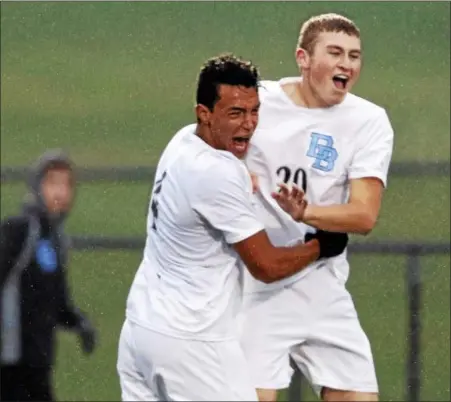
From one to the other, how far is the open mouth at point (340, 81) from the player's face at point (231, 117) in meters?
0.61

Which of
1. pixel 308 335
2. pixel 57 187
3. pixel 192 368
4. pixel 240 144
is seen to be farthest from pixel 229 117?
pixel 57 187

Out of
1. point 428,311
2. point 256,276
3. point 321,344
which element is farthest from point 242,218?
point 428,311

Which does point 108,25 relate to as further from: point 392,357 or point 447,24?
point 392,357

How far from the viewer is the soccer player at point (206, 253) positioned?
5328 mm

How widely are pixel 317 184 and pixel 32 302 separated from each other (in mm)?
3112

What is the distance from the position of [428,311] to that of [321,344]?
6180 millimetres

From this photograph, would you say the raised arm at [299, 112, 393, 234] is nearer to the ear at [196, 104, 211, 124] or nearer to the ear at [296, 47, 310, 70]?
the ear at [296, 47, 310, 70]

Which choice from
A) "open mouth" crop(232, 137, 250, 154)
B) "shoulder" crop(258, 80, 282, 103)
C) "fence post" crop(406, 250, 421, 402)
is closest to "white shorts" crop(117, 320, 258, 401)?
"open mouth" crop(232, 137, 250, 154)

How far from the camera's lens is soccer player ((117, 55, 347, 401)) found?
17.5 feet

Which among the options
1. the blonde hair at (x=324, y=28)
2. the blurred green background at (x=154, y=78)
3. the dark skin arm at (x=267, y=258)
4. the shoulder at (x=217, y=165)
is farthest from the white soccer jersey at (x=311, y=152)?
the blurred green background at (x=154, y=78)

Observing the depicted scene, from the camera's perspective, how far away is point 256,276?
5.42 m

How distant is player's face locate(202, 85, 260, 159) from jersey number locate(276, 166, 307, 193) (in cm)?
53

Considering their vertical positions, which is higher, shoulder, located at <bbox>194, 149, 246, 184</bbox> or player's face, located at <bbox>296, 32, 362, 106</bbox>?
player's face, located at <bbox>296, 32, 362, 106</bbox>

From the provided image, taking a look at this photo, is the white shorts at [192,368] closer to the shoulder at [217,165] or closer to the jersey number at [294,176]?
the shoulder at [217,165]
